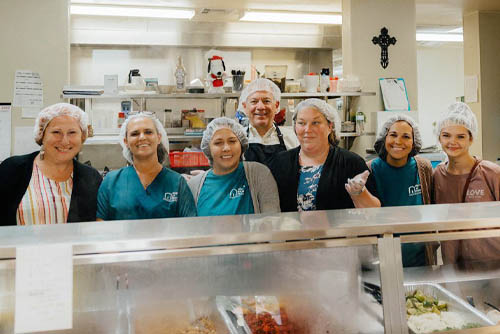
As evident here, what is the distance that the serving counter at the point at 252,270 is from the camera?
1.20 metres

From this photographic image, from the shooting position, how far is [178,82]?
16.1 ft

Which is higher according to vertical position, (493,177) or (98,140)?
(98,140)

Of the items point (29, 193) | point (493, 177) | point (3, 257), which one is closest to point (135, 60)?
point (29, 193)

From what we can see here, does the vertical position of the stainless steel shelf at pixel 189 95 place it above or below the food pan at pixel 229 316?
above

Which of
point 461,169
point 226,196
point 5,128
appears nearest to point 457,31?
point 461,169

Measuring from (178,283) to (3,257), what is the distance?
0.50m

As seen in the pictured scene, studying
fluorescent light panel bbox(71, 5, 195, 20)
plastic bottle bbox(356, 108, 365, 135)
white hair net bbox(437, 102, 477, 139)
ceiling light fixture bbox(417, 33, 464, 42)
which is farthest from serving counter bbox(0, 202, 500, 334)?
ceiling light fixture bbox(417, 33, 464, 42)

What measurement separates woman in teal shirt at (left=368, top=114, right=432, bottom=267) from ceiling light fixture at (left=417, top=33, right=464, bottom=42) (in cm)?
559

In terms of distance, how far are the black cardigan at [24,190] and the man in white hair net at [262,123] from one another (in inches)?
37.8

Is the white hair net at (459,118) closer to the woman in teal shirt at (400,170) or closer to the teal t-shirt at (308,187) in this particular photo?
the woman in teal shirt at (400,170)

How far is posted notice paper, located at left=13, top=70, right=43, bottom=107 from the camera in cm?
436

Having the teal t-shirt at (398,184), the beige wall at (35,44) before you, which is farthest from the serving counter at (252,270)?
the beige wall at (35,44)

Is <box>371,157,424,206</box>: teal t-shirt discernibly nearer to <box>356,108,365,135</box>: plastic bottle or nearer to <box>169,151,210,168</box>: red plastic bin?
<box>169,151,210,168</box>: red plastic bin

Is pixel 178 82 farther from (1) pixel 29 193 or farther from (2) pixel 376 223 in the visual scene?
(2) pixel 376 223
